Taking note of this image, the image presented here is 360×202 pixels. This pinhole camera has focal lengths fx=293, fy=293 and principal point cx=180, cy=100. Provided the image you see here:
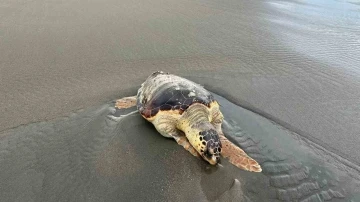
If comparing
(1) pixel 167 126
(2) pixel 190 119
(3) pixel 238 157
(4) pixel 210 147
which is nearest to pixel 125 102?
(1) pixel 167 126

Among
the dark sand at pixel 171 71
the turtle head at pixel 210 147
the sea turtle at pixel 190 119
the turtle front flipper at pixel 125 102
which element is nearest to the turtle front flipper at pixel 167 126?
the sea turtle at pixel 190 119

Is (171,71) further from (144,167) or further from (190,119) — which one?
(144,167)

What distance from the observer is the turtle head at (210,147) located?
2828 millimetres

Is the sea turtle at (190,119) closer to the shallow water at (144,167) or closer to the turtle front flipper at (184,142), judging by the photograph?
the turtle front flipper at (184,142)

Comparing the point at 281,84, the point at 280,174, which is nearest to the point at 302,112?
the point at 281,84

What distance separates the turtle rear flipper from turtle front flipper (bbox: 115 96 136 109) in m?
1.35

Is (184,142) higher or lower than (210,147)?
lower

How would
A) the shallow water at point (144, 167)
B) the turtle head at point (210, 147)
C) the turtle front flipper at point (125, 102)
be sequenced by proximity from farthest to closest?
the turtle front flipper at point (125, 102)
the turtle head at point (210, 147)
the shallow water at point (144, 167)

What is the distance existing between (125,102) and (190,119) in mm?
1083

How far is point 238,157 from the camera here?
2.92 metres

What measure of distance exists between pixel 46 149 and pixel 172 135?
1.33 metres

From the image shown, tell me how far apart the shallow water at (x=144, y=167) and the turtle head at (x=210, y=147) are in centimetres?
9

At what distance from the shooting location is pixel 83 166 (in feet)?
9.28

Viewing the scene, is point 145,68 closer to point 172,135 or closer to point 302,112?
point 172,135
